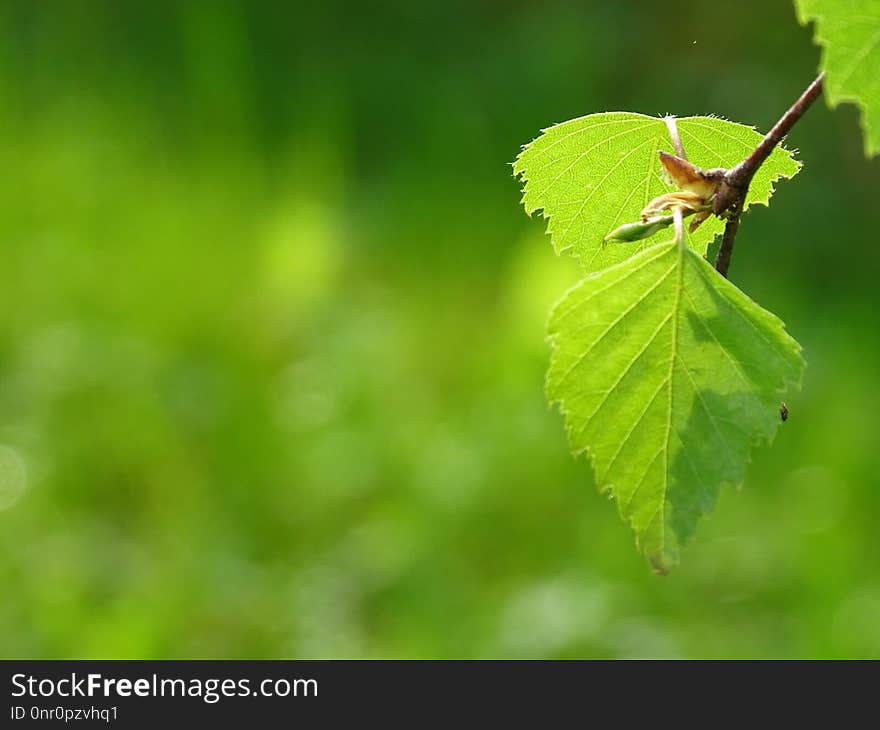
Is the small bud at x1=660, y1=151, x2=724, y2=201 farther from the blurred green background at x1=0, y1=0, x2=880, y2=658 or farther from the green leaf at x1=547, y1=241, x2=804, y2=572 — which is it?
the blurred green background at x1=0, y1=0, x2=880, y2=658

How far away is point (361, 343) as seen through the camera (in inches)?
89.5

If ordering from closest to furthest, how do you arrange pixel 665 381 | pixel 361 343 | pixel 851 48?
pixel 851 48, pixel 665 381, pixel 361 343

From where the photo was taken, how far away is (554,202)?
0.52 meters

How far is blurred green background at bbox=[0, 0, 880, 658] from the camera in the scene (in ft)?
6.29

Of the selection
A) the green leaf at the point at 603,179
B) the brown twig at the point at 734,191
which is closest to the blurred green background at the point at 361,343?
the green leaf at the point at 603,179

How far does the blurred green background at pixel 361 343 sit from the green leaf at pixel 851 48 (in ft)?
4.81

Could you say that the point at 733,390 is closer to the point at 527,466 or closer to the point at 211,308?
the point at 527,466

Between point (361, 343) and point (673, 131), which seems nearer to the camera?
point (673, 131)

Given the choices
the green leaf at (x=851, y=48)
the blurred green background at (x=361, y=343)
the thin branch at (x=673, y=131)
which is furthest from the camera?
the blurred green background at (x=361, y=343)

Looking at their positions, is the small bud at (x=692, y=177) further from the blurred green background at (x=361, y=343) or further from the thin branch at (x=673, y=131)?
the blurred green background at (x=361, y=343)

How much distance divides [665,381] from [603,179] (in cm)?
10

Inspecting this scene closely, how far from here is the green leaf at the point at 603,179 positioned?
20.1 inches

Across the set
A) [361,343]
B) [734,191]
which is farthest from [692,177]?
[361,343]

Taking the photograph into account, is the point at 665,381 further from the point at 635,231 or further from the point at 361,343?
the point at 361,343
